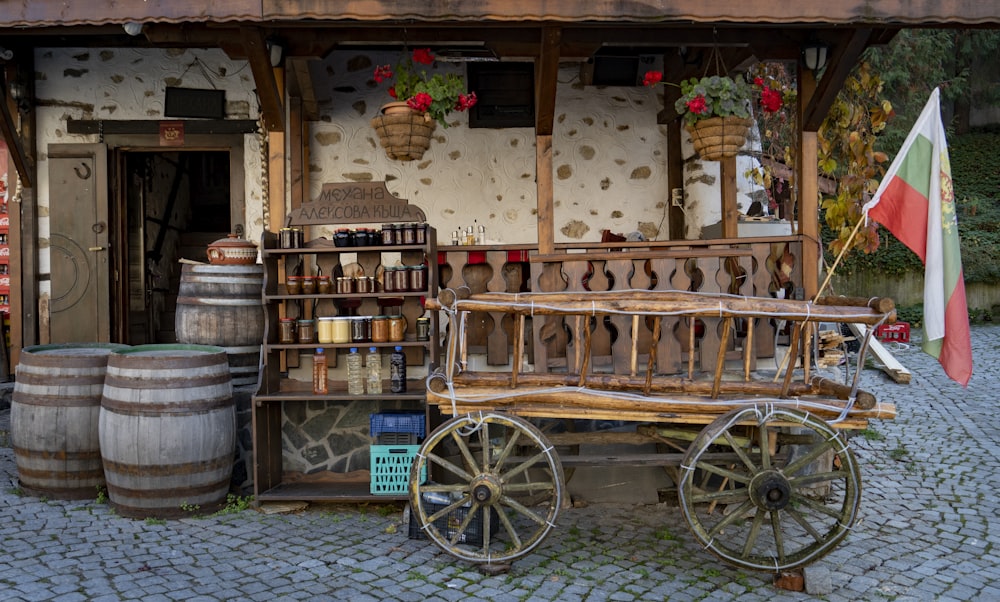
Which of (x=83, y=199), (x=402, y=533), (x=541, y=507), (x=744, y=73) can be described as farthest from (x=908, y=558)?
(x=83, y=199)

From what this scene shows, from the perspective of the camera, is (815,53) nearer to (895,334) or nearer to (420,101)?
(420,101)

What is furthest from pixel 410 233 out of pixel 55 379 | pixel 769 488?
pixel 769 488

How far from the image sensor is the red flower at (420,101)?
4.97m

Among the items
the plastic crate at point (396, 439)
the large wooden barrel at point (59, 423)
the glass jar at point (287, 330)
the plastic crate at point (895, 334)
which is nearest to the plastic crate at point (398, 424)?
the plastic crate at point (396, 439)

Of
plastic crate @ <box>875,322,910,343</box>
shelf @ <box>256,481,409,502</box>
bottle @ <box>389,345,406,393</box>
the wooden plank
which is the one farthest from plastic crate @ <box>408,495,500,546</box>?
plastic crate @ <box>875,322,910,343</box>

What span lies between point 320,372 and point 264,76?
6.03ft

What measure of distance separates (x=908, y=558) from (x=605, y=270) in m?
2.15

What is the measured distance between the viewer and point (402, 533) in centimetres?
411

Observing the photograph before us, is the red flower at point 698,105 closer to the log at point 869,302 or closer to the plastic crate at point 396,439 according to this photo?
the log at point 869,302

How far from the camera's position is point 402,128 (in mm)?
5066

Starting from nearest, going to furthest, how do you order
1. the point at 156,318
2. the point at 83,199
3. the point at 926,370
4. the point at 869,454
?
the point at 869,454, the point at 83,199, the point at 156,318, the point at 926,370

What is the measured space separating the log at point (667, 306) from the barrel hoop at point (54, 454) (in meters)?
2.42

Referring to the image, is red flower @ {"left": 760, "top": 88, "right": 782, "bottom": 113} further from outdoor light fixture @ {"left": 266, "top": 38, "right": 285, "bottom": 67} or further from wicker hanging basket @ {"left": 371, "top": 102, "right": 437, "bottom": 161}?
outdoor light fixture @ {"left": 266, "top": 38, "right": 285, "bottom": 67}

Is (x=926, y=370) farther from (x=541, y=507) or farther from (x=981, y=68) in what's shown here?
(x=981, y=68)
